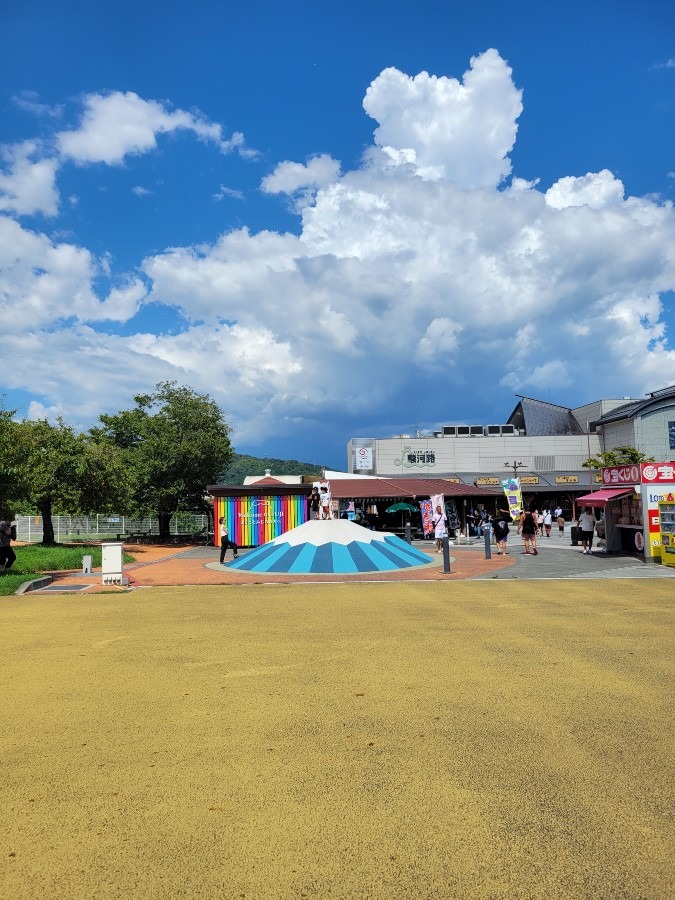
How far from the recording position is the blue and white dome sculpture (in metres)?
17.9

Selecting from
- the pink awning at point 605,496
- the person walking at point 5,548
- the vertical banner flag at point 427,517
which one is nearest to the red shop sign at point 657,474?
the pink awning at point 605,496

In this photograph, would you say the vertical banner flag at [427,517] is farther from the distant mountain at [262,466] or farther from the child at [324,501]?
the distant mountain at [262,466]

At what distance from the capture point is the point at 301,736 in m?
4.94

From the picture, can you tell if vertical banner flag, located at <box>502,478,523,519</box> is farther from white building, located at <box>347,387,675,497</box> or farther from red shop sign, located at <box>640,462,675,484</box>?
white building, located at <box>347,387,675,497</box>

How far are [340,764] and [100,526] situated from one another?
44084 mm

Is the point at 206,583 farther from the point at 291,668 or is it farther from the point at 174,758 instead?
the point at 174,758

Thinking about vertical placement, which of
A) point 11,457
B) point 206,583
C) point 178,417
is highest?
point 178,417

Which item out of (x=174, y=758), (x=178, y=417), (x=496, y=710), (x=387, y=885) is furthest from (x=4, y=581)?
(x=178, y=417)

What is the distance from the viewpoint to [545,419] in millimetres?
79438

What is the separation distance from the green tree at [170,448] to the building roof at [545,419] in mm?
49667

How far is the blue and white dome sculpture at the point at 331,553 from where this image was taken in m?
17.9

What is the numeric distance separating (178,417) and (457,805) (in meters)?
36.8

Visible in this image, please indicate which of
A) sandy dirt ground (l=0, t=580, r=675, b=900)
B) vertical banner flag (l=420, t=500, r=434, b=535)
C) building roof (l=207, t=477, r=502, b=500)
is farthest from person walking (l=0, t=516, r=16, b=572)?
vertical banner flag (l=420, t=500, r=434, b=535)

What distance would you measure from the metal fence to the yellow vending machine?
3156cm
